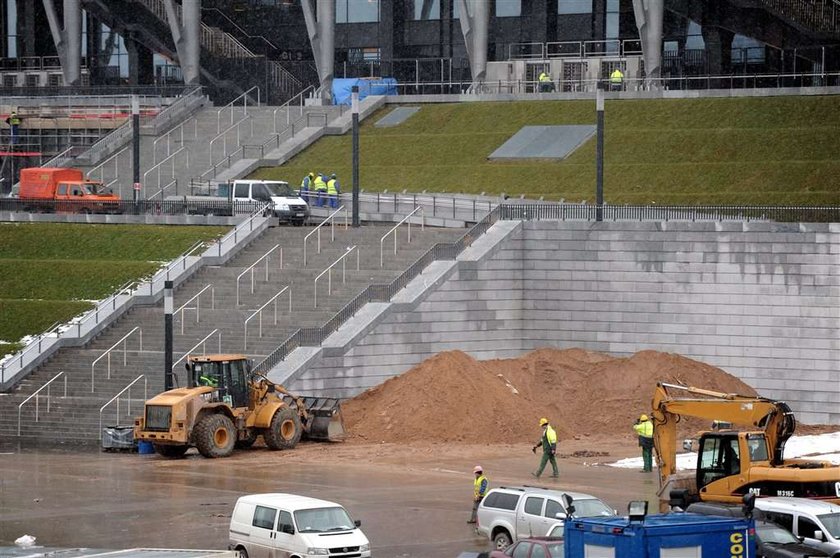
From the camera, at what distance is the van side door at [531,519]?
25.8 meters

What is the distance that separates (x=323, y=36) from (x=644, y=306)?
33350 mm

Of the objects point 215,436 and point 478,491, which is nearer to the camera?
point 478,491

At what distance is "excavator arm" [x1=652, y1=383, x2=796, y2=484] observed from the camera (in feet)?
95.8

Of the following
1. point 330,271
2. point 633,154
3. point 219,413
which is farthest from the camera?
point 633,154

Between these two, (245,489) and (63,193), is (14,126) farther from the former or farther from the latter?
(245,489)

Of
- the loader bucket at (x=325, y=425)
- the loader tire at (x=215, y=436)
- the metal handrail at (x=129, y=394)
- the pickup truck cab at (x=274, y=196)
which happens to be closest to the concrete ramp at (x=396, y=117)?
the pickup truck cab at (x=274, y=196)

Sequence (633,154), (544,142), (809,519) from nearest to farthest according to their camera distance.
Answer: (809,519), (633,154), (544,142)

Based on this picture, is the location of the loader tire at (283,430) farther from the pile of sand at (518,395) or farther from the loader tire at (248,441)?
the pile of sand at (518,395)

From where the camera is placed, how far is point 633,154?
58094 mm

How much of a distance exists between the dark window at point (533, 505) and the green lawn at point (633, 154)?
89.2 ft

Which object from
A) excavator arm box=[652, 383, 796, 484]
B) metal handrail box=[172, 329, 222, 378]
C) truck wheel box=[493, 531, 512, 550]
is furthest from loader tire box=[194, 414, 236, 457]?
truck wheel box=[493, 531, 512, 550]

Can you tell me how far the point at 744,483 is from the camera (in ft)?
91.4

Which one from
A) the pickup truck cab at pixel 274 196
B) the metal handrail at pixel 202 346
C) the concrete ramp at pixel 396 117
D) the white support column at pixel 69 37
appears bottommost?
the metal handrail at pixel 202 346

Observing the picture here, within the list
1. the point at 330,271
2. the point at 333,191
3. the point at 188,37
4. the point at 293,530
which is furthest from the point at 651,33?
the point at 293,530
